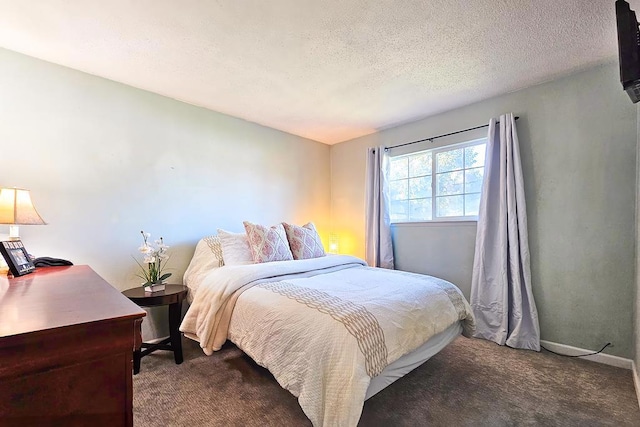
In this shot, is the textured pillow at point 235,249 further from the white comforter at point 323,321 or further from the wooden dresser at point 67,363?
the wooden dresser at point 67,363

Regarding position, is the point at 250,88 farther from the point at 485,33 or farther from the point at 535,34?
the point at 535,34

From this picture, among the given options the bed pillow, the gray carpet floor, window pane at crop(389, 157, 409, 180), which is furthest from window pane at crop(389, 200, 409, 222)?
the bed pillow

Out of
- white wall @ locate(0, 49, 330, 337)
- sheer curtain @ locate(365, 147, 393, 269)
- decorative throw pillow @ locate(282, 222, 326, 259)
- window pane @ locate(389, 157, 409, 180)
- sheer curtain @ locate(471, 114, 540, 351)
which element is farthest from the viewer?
window pane @ locate(389, 157, 409, 180)

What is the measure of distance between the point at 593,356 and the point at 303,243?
2548 millimetres

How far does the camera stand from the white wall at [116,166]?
2070mm

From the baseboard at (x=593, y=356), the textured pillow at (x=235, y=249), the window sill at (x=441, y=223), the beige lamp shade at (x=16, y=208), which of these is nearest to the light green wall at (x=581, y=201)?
the baseboard at (x=593, y=356)

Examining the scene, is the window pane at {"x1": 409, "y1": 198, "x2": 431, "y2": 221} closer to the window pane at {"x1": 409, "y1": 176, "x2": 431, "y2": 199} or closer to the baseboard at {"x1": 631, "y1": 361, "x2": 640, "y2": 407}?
the window pane at {"x1": 409, "y1": 176, "x2": 431, "y2": 199}

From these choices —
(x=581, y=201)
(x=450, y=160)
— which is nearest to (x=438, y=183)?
(x=450, y=160)

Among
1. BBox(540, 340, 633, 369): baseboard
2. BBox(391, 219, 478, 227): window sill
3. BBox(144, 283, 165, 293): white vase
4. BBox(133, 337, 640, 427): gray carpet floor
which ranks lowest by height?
BBox(133, 337, 640, 427): gray carpet floor

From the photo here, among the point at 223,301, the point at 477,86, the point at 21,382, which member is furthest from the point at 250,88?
the point at 21,382

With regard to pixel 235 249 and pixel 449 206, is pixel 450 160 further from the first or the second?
pixel 235 249

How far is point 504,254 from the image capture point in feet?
8.49

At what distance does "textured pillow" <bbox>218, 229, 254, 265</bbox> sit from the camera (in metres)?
2.60

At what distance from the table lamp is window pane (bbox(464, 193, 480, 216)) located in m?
3.46
